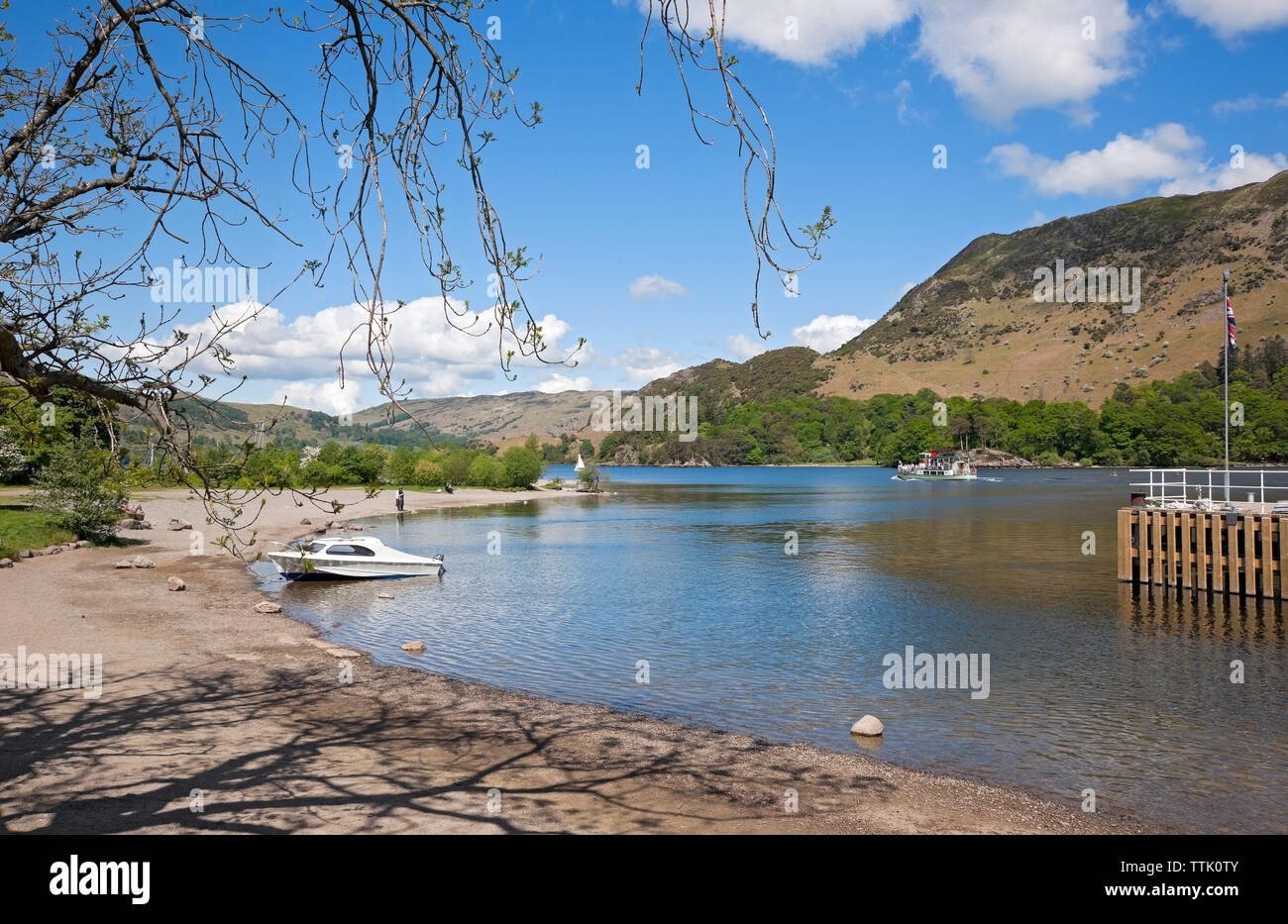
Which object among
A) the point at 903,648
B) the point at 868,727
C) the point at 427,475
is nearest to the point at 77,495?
the point at 903,648

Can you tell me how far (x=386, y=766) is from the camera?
11.5 metres

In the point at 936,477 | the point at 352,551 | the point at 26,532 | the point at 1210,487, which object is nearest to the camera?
the point at 1210,487

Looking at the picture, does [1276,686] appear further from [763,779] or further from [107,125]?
[107,125]

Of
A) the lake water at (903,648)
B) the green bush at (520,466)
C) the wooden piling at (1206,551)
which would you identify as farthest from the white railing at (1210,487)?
the green bush at (520,466)

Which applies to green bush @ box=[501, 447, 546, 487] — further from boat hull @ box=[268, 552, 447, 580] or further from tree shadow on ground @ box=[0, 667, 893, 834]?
tree shadow on ground @ box=[0, 667, 893, 834]

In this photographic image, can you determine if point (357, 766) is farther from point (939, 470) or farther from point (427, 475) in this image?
point (939, 470)

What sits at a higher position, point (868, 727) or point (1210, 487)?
point (1210, 487)

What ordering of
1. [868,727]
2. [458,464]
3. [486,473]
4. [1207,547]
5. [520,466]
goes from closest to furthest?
[868,727] → [1207,547] → [458,464] → [520,466] → [486,473]

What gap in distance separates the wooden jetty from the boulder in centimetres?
1982

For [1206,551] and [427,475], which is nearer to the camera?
[1206,551]

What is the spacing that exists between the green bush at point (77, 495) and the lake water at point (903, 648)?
14.1 m

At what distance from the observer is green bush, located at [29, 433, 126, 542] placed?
3781cm

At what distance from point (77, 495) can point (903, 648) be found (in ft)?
125

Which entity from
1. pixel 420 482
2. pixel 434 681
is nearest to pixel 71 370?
pixel 434 681
